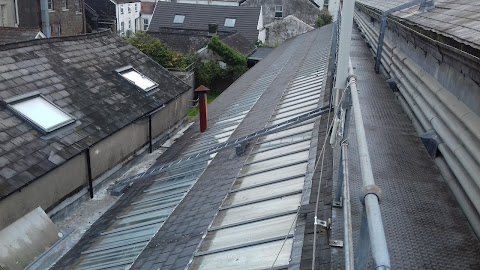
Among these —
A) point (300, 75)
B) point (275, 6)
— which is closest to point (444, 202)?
point (300, 75)

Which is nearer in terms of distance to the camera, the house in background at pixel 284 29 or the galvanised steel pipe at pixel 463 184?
the galvanised steel pipe at pixel 463 184

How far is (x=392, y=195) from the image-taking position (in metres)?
5.29

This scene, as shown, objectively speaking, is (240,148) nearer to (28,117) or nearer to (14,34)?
(28,117)

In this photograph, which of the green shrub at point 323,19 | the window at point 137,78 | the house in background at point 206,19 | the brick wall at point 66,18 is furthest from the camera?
the green shrub at point 323,19

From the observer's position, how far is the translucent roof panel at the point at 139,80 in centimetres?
1327

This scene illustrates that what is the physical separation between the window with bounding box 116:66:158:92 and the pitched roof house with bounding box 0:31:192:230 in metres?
0.03

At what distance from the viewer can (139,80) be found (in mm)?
13555

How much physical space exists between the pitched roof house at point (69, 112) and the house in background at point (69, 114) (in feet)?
0.06

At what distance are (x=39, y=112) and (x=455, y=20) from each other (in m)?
7.66

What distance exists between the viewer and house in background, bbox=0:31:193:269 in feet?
27.3

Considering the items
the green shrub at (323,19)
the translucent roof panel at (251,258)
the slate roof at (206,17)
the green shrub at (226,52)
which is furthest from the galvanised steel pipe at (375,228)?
the green shrub at (323,19)

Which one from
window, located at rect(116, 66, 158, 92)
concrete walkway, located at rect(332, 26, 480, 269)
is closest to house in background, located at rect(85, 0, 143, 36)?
window, located at rect(116, 66, 158, 92)

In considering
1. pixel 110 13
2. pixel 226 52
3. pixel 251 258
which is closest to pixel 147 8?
pixel 110 13

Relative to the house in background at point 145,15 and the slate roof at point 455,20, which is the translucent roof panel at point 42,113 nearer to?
the slate roof at point 455,20
